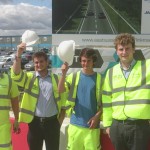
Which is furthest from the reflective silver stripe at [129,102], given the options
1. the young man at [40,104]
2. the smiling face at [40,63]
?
the smiling face at [40,63]

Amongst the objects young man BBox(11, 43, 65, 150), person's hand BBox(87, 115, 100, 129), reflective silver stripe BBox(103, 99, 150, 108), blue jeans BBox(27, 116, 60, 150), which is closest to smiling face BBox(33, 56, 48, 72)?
young man BBox(11, 43, 65, 150)

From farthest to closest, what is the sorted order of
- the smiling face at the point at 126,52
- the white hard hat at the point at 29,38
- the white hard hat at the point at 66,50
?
the white hard hat at the point at 29,38
the white hard hat at the point at 66,50
the smiling face at the point at 126,52

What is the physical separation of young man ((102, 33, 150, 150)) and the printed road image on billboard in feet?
10.4

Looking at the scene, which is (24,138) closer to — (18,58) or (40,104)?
(40,104)

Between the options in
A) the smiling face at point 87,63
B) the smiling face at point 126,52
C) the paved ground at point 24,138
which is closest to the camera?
the smiling face at point 126,52

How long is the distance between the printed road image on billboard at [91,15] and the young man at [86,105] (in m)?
2.78

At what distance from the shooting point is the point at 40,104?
414 centimetres

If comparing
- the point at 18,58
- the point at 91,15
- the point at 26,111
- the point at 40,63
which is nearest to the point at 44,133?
the point at 26,111

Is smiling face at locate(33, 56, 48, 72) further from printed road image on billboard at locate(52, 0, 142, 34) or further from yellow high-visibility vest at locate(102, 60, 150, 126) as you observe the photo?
printed road image on billboard at locate(52, 0, 142, 34)

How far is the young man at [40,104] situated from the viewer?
4125mm

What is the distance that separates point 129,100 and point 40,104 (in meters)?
1.19

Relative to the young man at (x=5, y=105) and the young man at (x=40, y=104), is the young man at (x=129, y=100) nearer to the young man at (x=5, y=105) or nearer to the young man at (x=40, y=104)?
the young man at (x=40, y=104)

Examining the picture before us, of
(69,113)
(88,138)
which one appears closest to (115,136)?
(88,138)

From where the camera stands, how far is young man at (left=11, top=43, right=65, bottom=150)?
4125 millimetres
